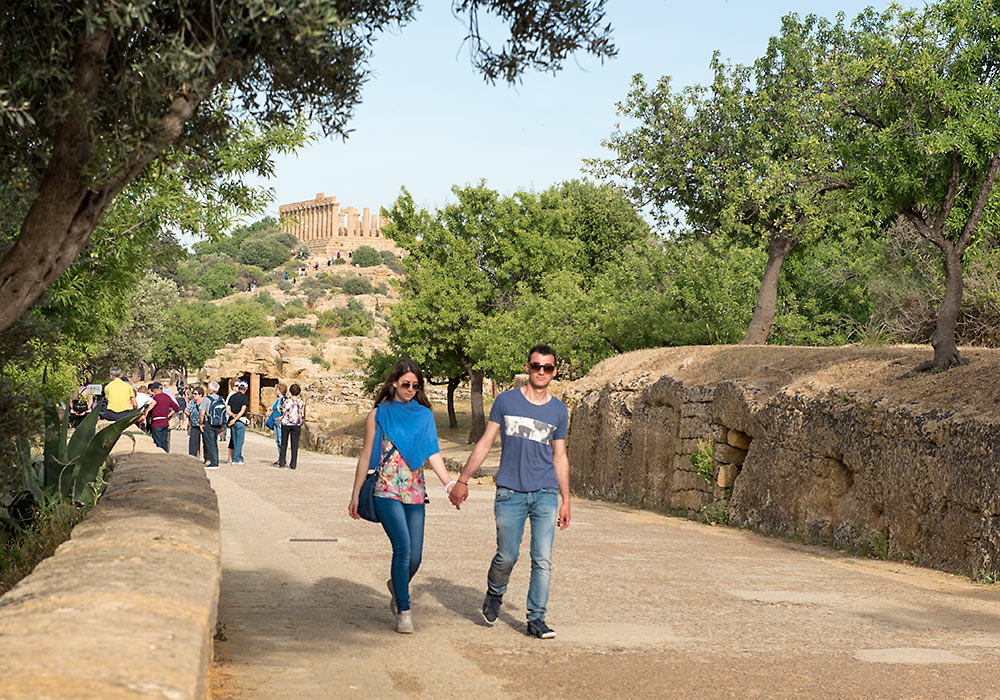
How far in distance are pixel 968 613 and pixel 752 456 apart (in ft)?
22.8

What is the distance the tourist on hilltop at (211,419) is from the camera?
22078mm

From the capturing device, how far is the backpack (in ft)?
72.2

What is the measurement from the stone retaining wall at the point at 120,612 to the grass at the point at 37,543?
94 centimetres

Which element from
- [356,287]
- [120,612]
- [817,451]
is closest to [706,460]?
[817,451]

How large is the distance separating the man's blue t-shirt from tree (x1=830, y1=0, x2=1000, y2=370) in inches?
302

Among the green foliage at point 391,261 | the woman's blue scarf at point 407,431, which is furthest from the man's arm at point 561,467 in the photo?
the green foliage at point 391,261

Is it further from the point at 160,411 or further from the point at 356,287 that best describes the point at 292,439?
the point at 356,287

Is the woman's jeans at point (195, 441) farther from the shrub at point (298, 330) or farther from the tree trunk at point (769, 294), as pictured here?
the shrub at point (298, 330)

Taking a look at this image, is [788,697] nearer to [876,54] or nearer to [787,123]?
[876,54]

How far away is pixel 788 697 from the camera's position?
565 cm

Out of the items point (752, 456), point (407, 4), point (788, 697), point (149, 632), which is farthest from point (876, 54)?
point (149, 632)

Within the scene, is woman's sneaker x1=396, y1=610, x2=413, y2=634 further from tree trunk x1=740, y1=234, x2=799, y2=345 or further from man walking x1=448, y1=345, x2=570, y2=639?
tree trunk x1=740, y1=234, x2=799, y2=345

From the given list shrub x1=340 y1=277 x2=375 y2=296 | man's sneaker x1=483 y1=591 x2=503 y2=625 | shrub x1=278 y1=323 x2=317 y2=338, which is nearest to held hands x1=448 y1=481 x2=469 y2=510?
man's sneaker x1=483 y1=591 x2=503 y2=625

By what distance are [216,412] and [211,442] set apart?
107 cm
